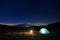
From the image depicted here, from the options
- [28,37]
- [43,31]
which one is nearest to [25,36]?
[28,37]

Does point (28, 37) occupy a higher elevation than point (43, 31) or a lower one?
lower

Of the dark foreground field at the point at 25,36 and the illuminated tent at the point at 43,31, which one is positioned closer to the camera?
the dark foreground field at the point at 25,36

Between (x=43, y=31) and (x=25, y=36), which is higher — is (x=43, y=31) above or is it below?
above

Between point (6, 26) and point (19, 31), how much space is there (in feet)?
1.09

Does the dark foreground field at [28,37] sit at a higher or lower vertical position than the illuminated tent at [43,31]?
lower

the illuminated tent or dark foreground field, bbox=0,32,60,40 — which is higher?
the illuminated tent

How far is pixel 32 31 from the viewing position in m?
3.64

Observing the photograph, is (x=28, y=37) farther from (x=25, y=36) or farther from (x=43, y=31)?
(x=43, y=31)

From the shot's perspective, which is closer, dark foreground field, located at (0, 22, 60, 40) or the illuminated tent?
dark foreground field, located at (0, 22, 60, 40)

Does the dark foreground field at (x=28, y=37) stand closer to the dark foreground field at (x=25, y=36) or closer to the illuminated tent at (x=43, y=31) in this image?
the dark foreground field at (x=25, y=36)

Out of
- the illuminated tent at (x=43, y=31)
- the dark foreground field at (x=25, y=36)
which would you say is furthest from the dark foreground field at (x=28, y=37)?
the illuminated tent at (x=43, y=31)

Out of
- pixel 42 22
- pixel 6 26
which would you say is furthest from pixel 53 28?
pixel 6 26

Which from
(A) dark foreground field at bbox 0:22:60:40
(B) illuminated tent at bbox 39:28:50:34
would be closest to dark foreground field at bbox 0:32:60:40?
(A) dark foreground field at bbox 0:22:60:40

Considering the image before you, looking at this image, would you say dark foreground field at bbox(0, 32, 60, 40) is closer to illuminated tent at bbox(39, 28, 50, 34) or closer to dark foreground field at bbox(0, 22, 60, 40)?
dark foreground field at bbox(0, 22, 60, 40)
